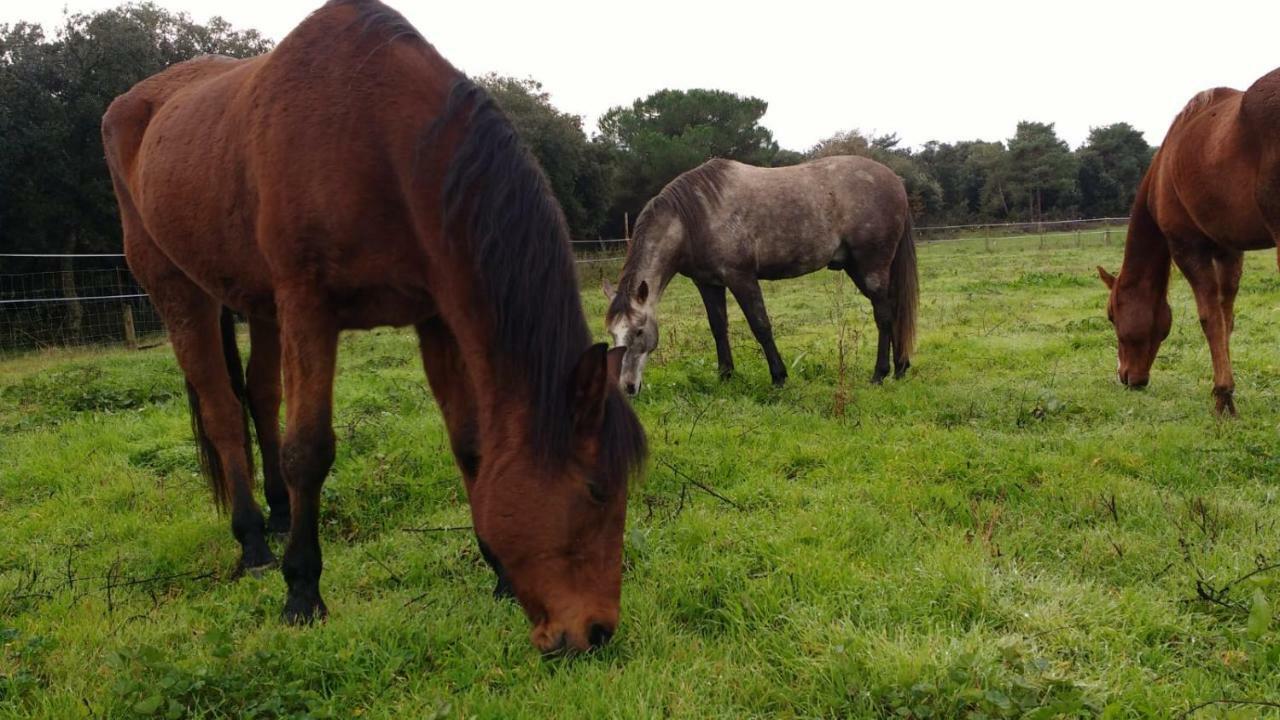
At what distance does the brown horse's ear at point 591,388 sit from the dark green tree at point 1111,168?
50050 mm

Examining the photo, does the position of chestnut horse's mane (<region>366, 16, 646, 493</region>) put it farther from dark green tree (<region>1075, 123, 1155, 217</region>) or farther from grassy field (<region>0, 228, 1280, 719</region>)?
dark green tree (<region>1075, 123, 1155, 217</region>)

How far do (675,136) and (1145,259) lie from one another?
92.3ft

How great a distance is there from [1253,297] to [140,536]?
13.7m

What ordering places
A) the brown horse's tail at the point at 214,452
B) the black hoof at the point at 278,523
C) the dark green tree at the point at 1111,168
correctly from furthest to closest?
the dark green tree at the point at 1111,168 < the black hoof at the point at 278,523 < the brown horse's tail at the point at 214,452

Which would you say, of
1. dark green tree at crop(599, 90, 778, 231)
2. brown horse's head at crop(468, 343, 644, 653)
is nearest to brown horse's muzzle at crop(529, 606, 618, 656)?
brown horse's head at crop(468, 343, 644, 653)

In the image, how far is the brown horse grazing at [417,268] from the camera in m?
2.17

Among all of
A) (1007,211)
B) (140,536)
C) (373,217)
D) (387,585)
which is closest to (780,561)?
(387,585)

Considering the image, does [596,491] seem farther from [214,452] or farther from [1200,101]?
[1200,101]

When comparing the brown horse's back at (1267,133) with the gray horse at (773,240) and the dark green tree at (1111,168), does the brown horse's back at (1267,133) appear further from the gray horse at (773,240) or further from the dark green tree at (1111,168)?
the dark green tree at (1111,168)

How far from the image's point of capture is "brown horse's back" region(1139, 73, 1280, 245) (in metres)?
4.38

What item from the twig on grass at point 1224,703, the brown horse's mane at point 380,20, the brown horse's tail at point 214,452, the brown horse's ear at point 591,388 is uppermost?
the brown horse's mane at point 380,20

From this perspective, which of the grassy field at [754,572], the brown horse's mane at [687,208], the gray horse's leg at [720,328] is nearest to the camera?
the grassy field at [754,572]

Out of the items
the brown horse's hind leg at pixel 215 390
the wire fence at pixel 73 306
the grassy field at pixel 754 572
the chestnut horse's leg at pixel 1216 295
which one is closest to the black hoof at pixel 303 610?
the grassy field at pixel 754 572

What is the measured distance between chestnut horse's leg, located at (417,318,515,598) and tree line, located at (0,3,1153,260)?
1090 millimetres
